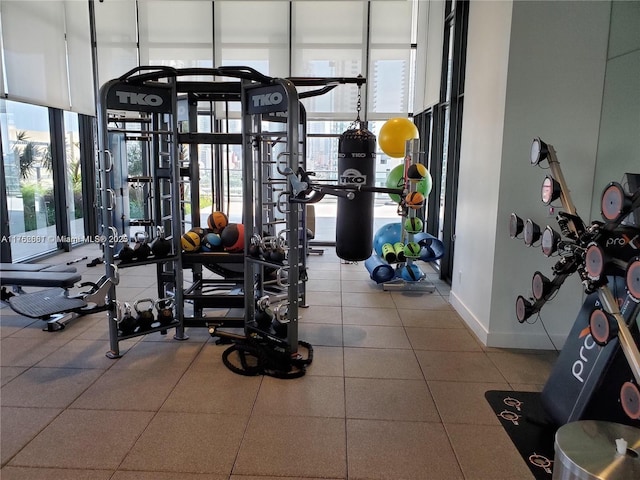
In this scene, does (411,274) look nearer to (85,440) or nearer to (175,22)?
(85,440)

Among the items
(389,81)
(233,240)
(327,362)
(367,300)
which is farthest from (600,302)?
(389,81)

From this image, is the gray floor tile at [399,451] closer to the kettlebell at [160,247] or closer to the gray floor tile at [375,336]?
the gray floor tile at [375,336]

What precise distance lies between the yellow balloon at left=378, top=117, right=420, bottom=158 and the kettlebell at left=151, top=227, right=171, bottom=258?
127 inches

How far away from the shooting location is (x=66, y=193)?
7.47 metres

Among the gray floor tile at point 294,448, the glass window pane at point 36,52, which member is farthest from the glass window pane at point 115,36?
the gray floor tile at point 294,448

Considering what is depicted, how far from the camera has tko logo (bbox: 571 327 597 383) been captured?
254 cm

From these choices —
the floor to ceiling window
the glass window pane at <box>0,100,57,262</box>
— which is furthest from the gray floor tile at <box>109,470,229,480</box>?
the glass window pane at <box>0,100,57,262</box>

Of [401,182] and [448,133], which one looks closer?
[401,182]

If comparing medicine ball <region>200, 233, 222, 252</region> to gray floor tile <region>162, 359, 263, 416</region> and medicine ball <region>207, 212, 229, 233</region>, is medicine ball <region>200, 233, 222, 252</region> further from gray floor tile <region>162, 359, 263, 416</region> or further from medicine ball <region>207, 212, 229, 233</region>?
gray floor tile <region>162, 359, 263, 416</region>

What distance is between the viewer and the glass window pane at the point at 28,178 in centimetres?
630

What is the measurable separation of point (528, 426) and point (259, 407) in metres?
1.65

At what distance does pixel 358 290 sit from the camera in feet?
18.9

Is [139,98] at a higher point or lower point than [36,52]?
lower

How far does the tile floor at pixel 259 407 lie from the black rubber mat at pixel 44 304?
0.32 metres
